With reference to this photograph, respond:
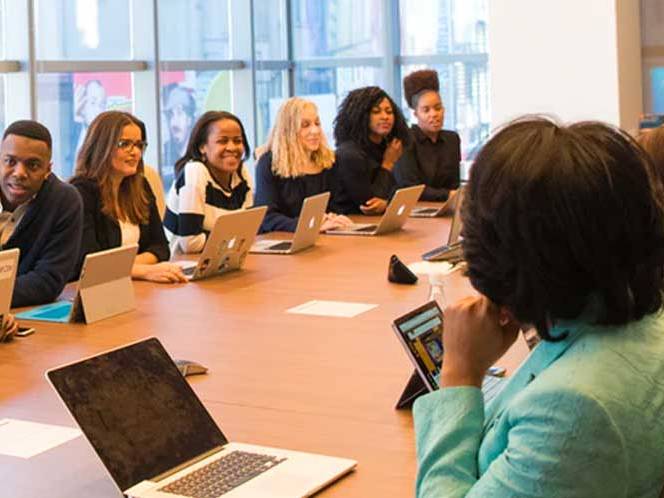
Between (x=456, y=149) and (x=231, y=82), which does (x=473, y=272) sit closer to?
(x=456, y=149)

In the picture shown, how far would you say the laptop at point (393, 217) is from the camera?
17.8 ft

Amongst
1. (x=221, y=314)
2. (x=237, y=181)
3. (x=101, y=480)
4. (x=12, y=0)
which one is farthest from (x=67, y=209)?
(x=12, y=0)

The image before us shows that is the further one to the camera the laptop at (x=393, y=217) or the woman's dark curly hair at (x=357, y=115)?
the woman's dark curly hair at (x=357, y=115)

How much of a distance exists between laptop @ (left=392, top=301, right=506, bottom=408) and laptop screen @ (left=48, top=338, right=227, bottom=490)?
41 centimetres

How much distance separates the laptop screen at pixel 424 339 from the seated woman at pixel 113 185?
2064 millimetres

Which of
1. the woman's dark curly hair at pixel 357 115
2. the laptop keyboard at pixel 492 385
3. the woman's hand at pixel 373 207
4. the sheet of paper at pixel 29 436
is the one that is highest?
the woman's dark curly hair at pixel 357 115

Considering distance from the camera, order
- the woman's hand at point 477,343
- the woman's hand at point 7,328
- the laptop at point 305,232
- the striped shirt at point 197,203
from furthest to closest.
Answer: the striped shirt at point 197,203 → the laptop at point 305,232 → the woman's hand at point 7,328 → the woman's hand at point 477,343

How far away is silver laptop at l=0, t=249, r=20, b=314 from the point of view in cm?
328

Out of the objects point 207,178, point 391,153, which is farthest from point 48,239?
point 391,153

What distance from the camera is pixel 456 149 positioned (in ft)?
→ 24.0

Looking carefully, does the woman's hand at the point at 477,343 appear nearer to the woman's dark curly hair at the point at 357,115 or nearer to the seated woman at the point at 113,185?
the seated woman at the point at 113,185

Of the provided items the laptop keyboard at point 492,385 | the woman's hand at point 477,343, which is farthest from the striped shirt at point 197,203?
the woman's hand at point 477,343

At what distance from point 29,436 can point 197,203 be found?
2888 mm

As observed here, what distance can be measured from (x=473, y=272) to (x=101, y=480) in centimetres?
96
